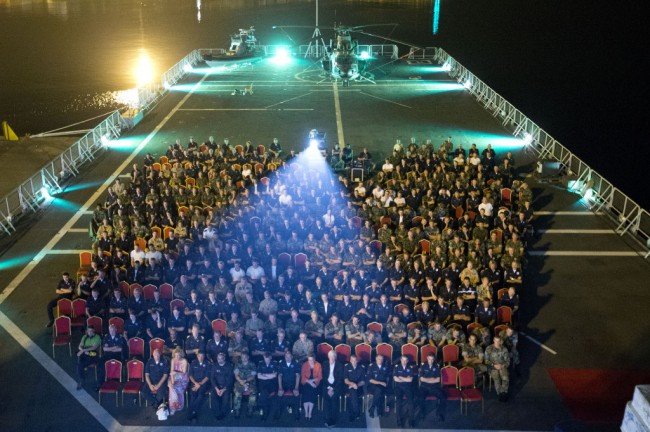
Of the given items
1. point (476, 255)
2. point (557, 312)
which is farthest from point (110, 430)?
point (557, 312)

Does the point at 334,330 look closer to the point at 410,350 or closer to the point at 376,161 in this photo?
the point at 410,350

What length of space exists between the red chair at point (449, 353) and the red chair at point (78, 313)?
8.22 meters

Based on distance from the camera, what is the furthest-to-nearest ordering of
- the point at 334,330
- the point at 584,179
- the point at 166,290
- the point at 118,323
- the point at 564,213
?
the point at 584,179 → the point at 564,213 → the point at 166,290 → the point at 118,323 → the point at 334,330

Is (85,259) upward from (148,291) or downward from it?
downward

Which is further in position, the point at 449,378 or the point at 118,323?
the point at 118,323

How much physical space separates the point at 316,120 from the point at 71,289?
843 inches

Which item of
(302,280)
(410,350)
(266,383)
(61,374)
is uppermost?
(302,280)

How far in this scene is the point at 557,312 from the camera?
16.0 m

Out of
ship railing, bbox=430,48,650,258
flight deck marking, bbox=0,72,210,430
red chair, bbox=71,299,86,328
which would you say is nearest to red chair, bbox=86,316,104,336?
red chair, bbox=71,299,86,328

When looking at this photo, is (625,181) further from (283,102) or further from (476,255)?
(476,255)

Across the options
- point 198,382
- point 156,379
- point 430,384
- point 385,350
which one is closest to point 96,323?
point 156,379

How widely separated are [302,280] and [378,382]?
4.46 m

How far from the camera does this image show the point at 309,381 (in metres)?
12.0

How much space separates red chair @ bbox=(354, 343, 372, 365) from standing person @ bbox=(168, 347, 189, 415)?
347 cm
